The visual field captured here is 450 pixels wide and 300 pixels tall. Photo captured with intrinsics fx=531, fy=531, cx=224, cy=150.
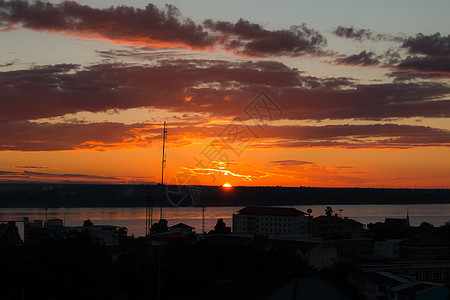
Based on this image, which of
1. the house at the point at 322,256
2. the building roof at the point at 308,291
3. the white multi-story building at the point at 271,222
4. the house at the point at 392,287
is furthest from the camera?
the white multi-story building at the point at 271,222

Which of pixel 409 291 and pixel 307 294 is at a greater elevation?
pixel 307 294

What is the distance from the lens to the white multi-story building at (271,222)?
61000 mm

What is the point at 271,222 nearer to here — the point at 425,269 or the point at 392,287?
the point at 425,269

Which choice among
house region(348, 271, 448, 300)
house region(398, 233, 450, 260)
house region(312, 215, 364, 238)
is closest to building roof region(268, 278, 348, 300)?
house region(348, 271, 448, 300)

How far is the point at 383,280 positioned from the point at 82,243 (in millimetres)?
11887

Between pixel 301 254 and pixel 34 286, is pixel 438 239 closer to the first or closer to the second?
pixel 301 254

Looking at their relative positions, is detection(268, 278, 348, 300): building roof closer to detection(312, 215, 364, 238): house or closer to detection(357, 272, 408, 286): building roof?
detection(357, 272, 408, 286): building roof

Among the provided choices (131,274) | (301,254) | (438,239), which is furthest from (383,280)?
(438,239)

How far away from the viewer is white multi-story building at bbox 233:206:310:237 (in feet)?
200

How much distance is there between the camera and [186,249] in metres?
24.8

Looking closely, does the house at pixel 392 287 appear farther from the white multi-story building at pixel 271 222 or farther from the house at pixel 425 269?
the white multi-story building at pixel 271 222

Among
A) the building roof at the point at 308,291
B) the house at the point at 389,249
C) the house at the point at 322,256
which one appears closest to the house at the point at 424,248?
the house at the point at 389,249

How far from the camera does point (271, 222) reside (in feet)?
203

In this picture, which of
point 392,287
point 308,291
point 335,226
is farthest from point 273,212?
point 308,291
